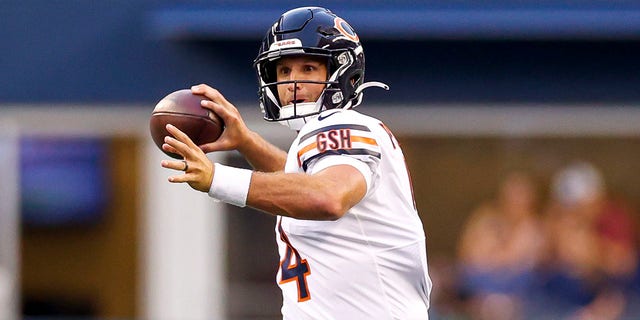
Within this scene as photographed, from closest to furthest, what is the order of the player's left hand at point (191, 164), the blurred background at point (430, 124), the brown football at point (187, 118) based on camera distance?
the player's left hand at point (191, 164) < the brown football at point (187, 118) < the blurred background at point (430, 124)

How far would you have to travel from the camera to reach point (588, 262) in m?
10.3

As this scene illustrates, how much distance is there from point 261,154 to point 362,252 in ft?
3.86

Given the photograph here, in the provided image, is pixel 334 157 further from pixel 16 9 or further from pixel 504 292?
pixel 16 9

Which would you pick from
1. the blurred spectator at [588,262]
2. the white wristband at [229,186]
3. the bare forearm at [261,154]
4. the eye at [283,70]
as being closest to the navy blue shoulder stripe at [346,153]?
the white wristband at [229,186]

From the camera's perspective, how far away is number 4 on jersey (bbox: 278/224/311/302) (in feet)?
15.5

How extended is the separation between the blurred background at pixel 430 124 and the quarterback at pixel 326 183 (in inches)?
216

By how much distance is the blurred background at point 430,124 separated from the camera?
412 inches

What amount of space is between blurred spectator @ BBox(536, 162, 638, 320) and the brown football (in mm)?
5926

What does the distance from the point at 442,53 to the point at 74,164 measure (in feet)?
11.6

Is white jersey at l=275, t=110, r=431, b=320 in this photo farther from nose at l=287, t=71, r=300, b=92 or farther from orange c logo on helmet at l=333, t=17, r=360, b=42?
orange c logo on helmet at l=333, t=17, r=360, b=42

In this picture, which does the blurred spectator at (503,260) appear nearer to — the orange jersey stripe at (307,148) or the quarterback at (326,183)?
the quarterback at (326,183)

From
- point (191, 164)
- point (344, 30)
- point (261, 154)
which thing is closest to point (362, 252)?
point (191, 164)

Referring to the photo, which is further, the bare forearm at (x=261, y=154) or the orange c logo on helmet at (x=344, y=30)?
the bare forearm at (x=261, y=154)

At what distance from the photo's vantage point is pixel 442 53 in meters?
10.9
